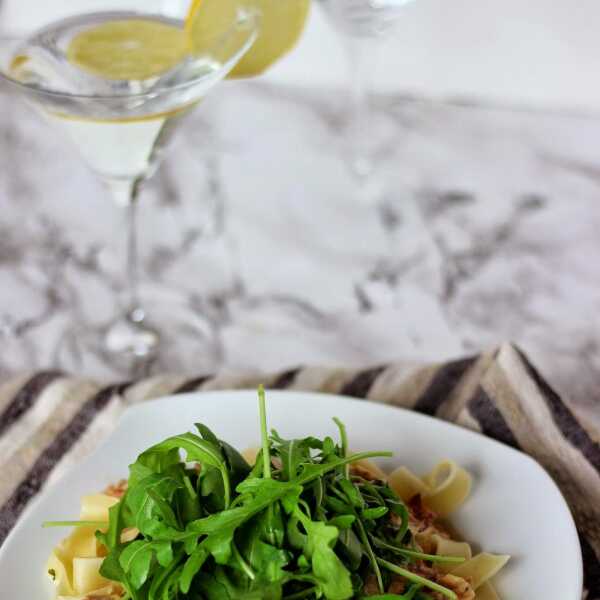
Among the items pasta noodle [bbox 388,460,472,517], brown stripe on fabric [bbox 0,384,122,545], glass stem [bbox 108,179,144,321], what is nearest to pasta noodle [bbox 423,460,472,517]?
pasta noodle [bbox 388,460,472,517]

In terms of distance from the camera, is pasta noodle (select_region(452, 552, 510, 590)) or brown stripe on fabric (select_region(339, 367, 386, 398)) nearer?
pasta noodle (select_region(452, 552, 510, 590))

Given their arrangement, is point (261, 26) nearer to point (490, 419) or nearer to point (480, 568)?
point (490, 419)

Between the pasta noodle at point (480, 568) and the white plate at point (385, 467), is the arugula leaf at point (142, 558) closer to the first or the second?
the white plate at point (385, 467)

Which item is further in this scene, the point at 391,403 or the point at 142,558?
the point at 391,403

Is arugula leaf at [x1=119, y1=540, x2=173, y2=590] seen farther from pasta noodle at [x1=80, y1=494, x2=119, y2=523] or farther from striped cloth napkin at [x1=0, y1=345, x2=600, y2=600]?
striped cloth napkin at [x1=0, y1=345, x2=600, y2=600]

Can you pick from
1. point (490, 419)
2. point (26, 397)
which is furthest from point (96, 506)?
point (490, 419)
